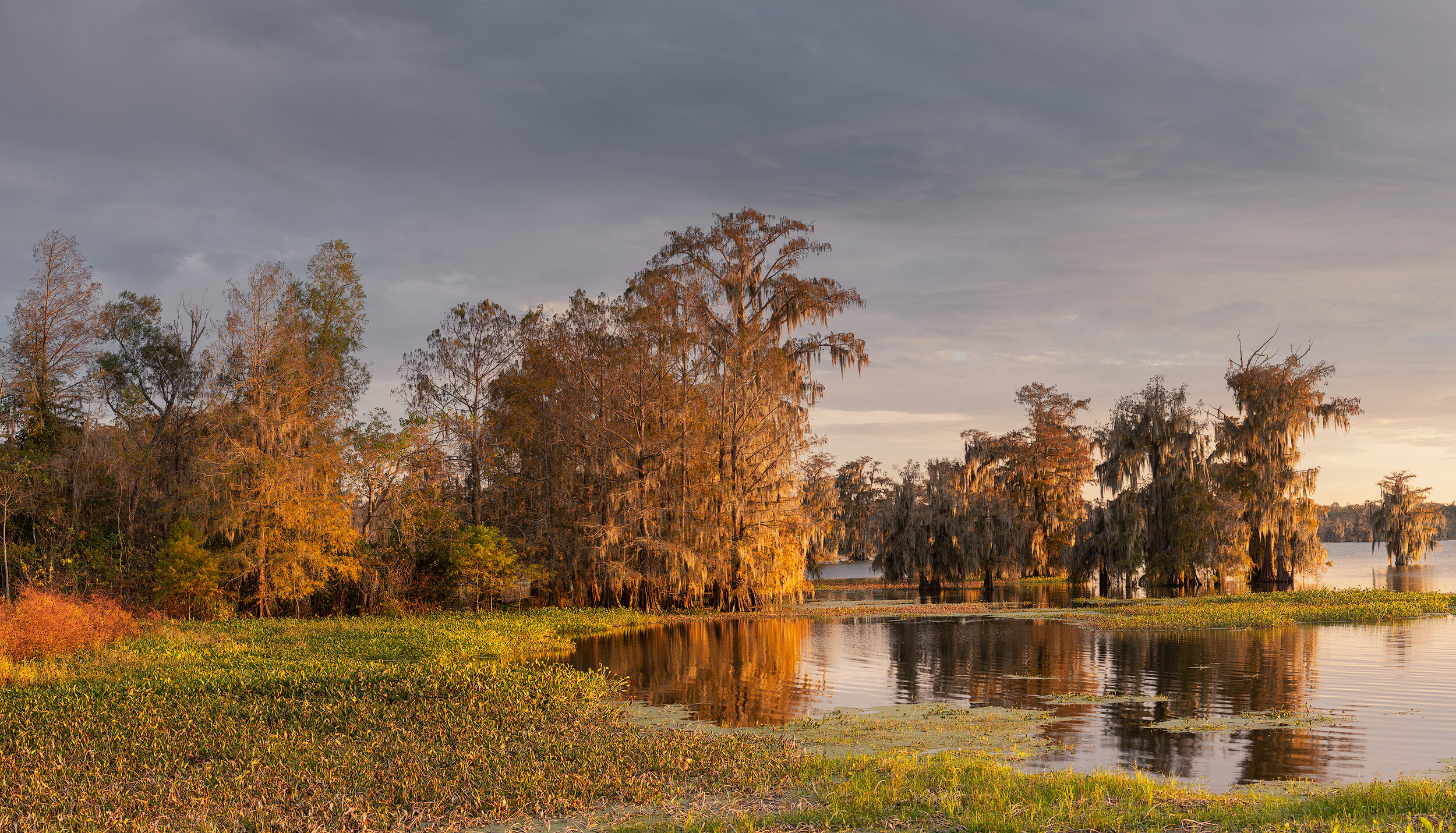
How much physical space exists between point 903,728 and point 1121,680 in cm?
696

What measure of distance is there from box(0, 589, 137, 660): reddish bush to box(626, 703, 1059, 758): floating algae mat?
13198 millimetres

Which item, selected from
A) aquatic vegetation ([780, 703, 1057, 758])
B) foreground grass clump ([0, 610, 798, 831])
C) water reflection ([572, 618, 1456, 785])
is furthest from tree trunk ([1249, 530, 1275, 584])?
foreground grass clump ([0, 610, 798, 831])

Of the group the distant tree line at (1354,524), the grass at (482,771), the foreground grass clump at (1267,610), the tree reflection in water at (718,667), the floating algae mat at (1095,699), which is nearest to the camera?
the grass at (482,771)

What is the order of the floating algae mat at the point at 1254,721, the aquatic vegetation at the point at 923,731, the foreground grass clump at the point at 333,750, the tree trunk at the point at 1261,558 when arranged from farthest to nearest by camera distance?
the tree trunk at the point at 1261,558
the floating algae mat at the point at 1254,721
the aquatic vegetation at the point at 923,731
the foreground grass clump at the point at 333,750

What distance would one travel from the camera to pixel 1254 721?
44.9 ft

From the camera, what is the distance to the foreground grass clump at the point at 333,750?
863 cm

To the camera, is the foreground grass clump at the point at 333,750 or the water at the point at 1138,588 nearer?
the foreground grass clump at the point at 333,750

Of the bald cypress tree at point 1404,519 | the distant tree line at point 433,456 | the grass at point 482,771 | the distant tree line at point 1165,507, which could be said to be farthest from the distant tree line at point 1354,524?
the grass at point 482,771

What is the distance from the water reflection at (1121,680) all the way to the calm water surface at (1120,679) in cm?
6

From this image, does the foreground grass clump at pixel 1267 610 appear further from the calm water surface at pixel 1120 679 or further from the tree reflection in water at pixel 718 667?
the tree reflection in water at pixel 718 667

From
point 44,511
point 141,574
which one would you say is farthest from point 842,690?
point 44,511

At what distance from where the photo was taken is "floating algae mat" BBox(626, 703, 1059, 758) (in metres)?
12.1

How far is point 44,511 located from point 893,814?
113ft

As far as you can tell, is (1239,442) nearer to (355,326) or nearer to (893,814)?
(355,326)
